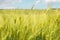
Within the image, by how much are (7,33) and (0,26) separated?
0.90ft

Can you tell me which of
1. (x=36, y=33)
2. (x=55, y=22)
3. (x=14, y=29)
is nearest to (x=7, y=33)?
(x=14, y=29)

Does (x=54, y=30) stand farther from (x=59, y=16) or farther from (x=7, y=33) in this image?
(x=7, y=33)

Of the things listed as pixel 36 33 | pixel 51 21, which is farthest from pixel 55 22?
pixel 36 33

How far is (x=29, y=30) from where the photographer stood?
666 centimetres

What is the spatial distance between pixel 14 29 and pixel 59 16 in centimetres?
104

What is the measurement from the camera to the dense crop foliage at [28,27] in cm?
657

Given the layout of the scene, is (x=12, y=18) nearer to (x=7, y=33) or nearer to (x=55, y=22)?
(x=7, y=33)

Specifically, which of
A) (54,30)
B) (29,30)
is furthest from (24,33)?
(54,30)

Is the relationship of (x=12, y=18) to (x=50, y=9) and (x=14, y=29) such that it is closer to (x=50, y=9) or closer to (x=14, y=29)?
(x=14, y=29)

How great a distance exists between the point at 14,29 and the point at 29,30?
31cm

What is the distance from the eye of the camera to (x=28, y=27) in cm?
671

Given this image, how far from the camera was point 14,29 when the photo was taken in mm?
6660

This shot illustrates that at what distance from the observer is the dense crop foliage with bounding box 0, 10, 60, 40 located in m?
6.57

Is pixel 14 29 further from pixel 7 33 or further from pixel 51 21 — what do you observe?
pixel 51 21
